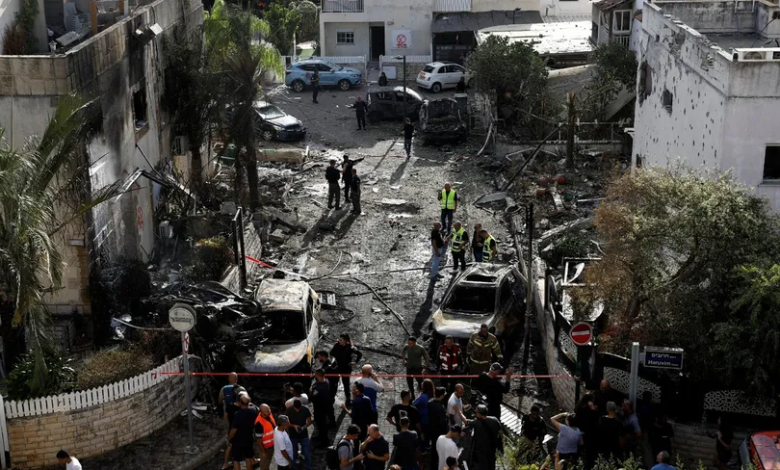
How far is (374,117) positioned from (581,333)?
23.1m

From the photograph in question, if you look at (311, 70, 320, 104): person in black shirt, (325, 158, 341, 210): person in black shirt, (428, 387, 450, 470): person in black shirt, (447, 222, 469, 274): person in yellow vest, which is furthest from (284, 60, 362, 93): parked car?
(428, 387, 450, 470): person in black shirt

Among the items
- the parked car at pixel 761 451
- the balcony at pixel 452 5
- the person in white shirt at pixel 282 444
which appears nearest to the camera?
the parked car at pixel 761 451

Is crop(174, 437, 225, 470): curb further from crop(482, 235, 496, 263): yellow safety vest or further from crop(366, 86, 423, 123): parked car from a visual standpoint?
crop(366, 86, 423, 123): parked car

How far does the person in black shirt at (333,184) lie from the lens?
27.0 meters

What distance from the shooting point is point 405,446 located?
13219 millimetres

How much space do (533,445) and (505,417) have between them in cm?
220

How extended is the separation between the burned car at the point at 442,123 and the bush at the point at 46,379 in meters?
20.2

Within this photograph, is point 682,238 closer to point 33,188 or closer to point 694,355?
point 694,355

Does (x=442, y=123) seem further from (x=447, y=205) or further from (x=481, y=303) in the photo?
(x=481, y=303)

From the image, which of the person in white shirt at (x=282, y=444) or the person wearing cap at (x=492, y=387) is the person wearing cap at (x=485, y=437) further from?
the person in white shirt at (x=282, y=444)

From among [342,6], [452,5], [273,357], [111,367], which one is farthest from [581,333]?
[342,6]

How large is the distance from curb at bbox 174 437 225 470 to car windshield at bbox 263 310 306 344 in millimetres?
2385

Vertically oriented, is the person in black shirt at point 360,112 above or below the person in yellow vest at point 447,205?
above

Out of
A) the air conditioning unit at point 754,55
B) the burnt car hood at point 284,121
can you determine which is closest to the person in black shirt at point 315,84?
the burnt car hood at point 284,121
